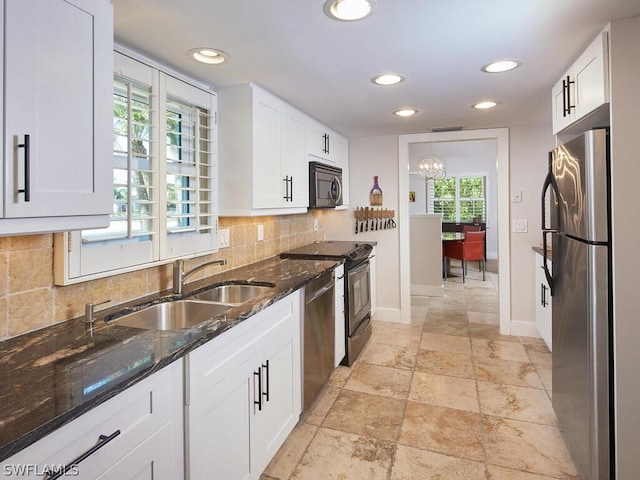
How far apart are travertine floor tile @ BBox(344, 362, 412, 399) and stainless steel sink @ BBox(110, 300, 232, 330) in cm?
135

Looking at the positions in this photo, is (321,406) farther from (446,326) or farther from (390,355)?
(446,326)

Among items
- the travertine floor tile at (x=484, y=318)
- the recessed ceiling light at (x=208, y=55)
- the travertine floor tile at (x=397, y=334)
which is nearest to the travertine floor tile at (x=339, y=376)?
the travertine floor tile at (x=397, y=334)

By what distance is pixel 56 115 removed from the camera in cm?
116

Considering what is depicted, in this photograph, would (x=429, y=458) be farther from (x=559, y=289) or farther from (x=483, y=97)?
(x=483, y=97)

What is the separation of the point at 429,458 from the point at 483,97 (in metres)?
2.32

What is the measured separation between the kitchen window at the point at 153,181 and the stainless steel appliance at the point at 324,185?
1065 mm

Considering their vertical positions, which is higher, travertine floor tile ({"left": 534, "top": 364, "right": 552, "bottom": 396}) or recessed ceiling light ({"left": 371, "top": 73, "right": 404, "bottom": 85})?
recessed ceiling light ({"left": 371, "top": 73, "right": 404, "bottom": 85})

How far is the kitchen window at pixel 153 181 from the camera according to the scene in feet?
5.46

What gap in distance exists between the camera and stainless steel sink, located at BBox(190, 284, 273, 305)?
7.29 feet

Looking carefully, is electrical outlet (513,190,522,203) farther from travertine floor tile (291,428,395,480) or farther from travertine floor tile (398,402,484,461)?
travertine floor tile (291,428,395,480)

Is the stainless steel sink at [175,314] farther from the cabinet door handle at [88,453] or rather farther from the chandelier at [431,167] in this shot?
the chandelier at [431,167]

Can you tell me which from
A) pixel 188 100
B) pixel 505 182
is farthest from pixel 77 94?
pixel 505 182

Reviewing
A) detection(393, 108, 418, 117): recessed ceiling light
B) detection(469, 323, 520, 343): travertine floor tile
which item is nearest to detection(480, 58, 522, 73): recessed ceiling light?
detection(393, 108, 418, 117): recessed ceiling light

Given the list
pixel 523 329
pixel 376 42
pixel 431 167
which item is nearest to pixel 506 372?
pixel 523 329
